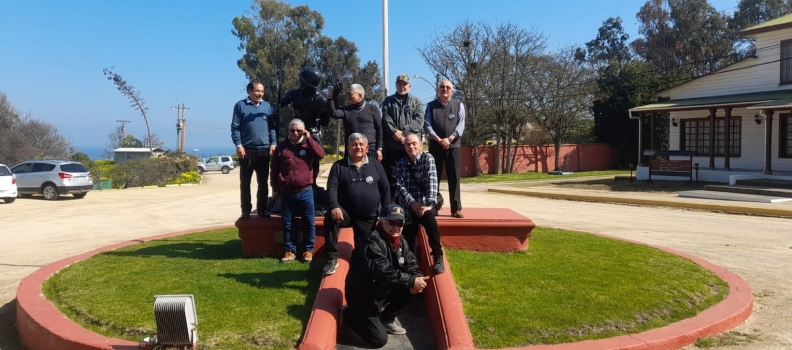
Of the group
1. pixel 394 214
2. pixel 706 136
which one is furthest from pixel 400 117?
pixel 706 136

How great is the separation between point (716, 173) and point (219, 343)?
2428cm

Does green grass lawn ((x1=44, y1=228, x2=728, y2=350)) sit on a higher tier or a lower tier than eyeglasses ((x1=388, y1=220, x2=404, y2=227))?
lower

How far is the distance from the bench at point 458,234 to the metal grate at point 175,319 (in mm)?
2906

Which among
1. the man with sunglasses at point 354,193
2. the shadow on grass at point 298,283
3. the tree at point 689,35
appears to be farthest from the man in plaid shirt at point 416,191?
the tree at point 689,35

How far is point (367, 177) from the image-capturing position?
638cm

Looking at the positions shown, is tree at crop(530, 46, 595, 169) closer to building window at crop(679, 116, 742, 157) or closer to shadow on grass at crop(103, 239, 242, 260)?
building window at crop(679, 116, 742, 157)

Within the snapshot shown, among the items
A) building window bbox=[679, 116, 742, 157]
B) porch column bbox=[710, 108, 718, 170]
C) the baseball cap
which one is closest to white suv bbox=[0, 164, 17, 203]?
the baseball cap

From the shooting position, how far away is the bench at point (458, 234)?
7.72 m

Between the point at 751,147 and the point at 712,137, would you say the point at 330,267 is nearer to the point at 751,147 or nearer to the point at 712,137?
the point at 712,137

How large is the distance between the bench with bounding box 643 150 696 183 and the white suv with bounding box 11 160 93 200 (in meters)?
21.9

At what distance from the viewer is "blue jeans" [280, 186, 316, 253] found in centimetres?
711

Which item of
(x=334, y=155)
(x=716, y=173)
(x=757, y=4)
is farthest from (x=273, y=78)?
(x=757, y=4)

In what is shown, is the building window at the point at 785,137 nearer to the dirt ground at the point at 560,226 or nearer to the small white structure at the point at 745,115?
the small white structure at the point at 745,115

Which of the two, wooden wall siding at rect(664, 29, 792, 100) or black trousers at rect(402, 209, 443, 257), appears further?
wooden wall siding at rect(664, 29, 792, 100)
